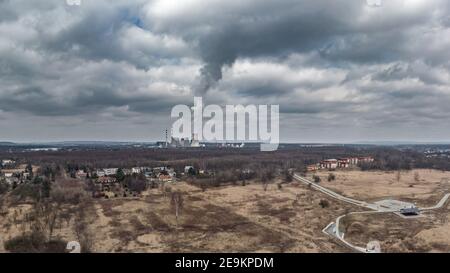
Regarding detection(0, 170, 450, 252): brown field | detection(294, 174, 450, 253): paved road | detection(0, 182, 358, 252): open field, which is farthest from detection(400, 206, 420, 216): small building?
detection(0, 182, 358, 252): open field

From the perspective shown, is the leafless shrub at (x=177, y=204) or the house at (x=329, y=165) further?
the house at (x=329, y=165)

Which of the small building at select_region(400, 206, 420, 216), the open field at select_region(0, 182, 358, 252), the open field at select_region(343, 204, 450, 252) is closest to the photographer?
the open field at select_region(343, 204, 450, 252)

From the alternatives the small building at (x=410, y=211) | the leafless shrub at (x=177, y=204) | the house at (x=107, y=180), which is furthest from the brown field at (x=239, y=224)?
the house at (x=107, y=180)

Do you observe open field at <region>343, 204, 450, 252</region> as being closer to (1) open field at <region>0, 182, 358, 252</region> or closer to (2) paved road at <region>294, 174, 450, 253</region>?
(2) paved road at <region>294, 174, 450, 253</region>

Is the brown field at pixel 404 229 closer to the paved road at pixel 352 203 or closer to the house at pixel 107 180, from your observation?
the paved road at pixel 352 203

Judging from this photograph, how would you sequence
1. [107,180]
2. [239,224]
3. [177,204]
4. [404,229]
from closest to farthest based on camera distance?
[404,229] → [239,224] → [177,204] → [107,180]

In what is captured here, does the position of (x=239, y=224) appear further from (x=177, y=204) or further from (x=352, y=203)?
(x=352, y=203)

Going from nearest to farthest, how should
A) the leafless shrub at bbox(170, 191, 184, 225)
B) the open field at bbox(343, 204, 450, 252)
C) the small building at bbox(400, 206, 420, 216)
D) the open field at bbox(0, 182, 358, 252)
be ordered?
the open field at bbox(343, 204, 450, 252)
the open field at bbox(0, 182, 358, 252)
the small building at bbox(400, 206, 420, 216)
the leafless shrub at bbox(170, 191, 184, 225)

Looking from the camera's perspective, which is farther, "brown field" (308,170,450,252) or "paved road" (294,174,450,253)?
"paved road" (294,174,450,253)

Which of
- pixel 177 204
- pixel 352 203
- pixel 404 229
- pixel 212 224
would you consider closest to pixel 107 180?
pixel 177 204

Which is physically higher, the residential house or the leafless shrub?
the residential house
